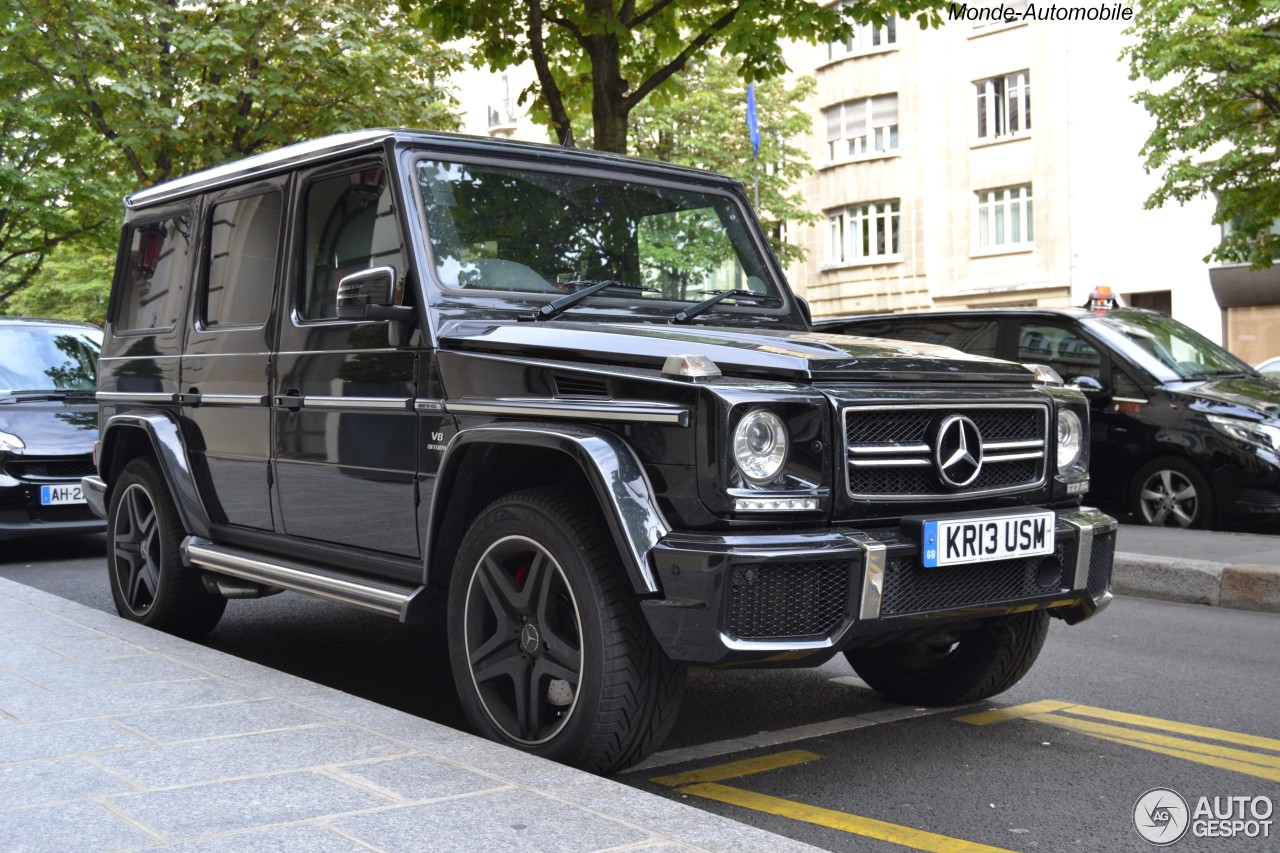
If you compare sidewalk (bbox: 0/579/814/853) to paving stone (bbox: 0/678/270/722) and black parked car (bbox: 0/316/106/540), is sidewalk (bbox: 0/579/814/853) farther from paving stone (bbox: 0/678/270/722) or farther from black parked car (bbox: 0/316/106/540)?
black parked car (bbox: 0/316/106/540)

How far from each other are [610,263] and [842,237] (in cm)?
3588

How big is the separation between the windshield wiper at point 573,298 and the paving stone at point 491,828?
1911mm

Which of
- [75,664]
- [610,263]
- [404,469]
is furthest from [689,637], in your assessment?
[75,664]

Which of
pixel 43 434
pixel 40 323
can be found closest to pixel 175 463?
pixel 43 434

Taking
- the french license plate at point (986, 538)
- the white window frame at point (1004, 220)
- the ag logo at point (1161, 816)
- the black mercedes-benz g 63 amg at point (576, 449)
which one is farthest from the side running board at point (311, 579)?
the white window frame at point (1004, 220)

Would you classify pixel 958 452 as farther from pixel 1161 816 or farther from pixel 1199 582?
pixel 1199 582

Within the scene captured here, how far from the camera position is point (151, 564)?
22.0 feet

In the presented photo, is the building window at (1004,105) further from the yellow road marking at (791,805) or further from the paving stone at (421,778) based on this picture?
the paving stone at (421,778)

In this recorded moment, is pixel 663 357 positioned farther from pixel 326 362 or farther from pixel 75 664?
pixel 75 664

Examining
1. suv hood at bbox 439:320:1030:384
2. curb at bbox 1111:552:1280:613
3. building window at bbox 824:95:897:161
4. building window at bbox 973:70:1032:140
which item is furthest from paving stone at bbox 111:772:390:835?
building window at bbox 824:95:897:161

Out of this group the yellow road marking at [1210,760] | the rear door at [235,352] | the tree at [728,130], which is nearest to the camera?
the yellow road marking at [1210,760]

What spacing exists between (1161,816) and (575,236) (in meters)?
2.83

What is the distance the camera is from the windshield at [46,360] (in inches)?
431

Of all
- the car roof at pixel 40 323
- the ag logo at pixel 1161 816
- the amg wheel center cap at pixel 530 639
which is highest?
the car roof at pixel 40 323
